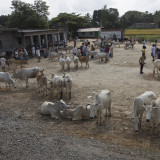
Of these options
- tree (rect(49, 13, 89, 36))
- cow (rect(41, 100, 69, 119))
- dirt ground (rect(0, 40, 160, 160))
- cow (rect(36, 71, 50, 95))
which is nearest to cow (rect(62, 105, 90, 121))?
dirt ground (rect(0, 40, 160, 160))

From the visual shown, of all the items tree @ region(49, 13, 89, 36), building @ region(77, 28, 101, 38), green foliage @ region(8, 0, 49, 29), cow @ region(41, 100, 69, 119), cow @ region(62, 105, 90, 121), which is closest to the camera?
cow @ region(62, 105, 90, 121)

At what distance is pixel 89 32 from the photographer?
49.0m

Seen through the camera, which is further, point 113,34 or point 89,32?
point 89,32

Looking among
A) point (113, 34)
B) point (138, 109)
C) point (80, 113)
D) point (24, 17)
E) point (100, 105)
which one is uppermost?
point (24, 17)

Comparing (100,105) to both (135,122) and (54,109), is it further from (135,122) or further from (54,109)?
(54,109)

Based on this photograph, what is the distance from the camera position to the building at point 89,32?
47650mm

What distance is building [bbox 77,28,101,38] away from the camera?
156ft

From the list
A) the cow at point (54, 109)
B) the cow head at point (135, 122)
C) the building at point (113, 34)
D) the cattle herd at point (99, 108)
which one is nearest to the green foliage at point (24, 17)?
the building at point (113, 34)

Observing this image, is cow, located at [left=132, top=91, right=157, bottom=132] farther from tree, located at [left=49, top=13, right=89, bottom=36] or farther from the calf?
tree, located at [left=49, top=13, right=89, bottom=36]

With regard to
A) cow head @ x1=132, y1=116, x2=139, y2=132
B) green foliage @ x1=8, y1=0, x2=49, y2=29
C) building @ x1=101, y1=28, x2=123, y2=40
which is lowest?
cow head @ x1=132, y1=116, x2=139, y2=132

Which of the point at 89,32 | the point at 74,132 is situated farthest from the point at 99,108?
the point at 89,32

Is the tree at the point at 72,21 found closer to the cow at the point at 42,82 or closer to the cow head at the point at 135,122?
the cow at the point at 42,82

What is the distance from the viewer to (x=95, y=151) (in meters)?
6.10

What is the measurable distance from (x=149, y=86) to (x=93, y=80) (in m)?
3.52
